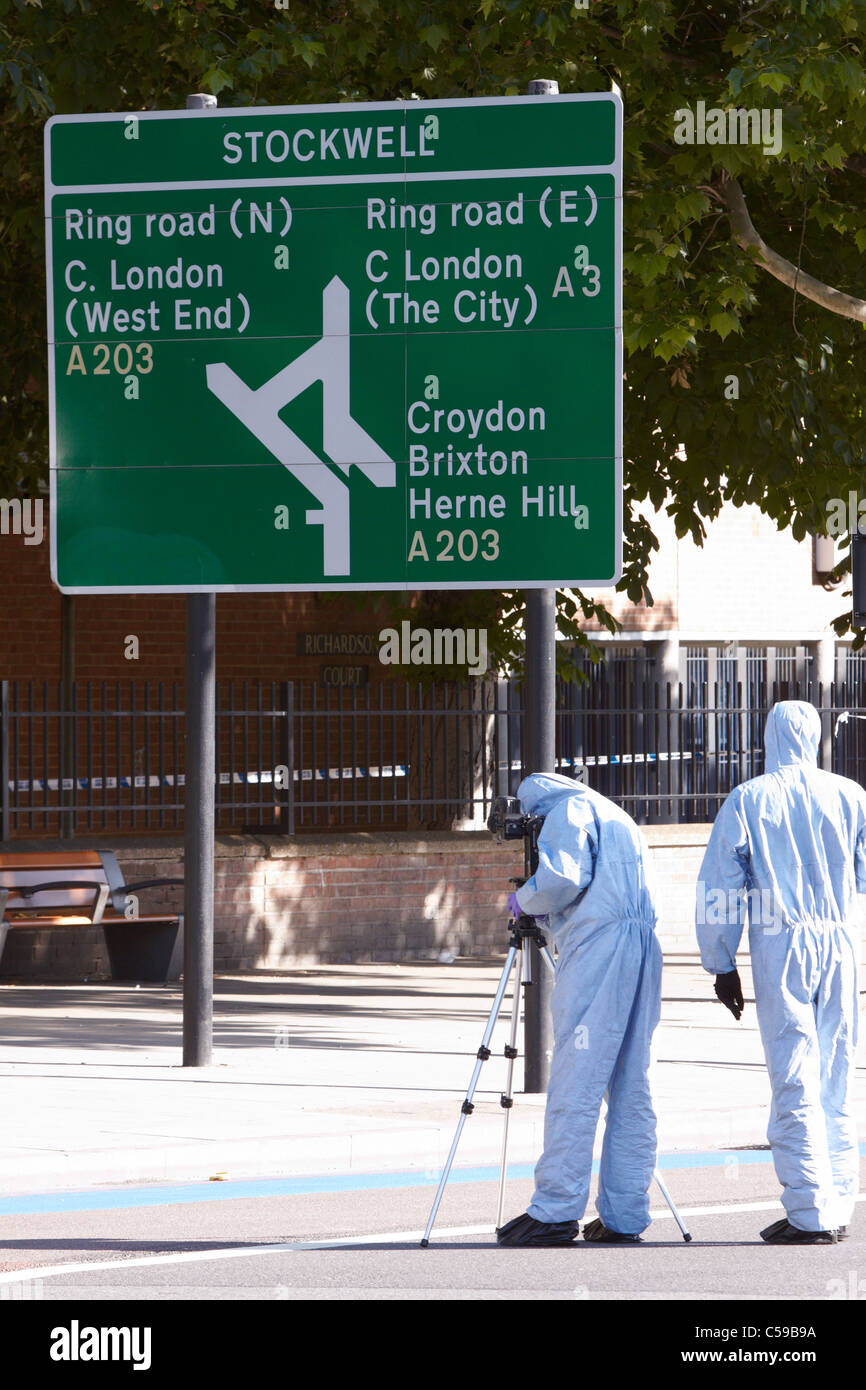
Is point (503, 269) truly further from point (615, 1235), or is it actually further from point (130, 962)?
point (130, 962)

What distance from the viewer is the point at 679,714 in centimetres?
2242

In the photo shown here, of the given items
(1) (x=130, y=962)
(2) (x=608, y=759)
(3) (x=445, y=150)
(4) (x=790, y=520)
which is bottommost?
(1) (x=130, y=962)

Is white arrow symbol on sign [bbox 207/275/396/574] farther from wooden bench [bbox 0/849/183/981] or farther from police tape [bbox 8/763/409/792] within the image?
police tape [bbox 8/763/409/792]

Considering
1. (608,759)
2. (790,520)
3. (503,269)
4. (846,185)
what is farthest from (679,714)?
(503,269)

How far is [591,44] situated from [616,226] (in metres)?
3.32

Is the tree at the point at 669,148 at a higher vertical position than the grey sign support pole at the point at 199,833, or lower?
higher

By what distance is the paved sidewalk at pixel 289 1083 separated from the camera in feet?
34.5

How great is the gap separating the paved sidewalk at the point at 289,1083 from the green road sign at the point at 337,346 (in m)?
2.56

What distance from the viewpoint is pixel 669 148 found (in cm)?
1544
